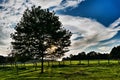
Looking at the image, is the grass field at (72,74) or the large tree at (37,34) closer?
the grass field at (72,74)

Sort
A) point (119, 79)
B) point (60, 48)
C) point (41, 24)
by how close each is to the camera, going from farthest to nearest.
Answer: point (60, 48), point (41, 24), point (119, 79)

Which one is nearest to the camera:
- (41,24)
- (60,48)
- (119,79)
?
(119,79)

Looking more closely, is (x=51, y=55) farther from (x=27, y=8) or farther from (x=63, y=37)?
(x=27, y=8)

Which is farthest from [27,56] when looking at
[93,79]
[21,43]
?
[93,79]

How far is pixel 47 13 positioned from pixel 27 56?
39.3ft

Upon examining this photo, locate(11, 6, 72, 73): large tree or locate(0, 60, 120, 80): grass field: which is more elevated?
locate(11, 6, 72, 73): large tree

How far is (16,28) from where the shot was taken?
72500 mm

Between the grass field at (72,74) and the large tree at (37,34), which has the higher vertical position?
the large tree at (37,34)

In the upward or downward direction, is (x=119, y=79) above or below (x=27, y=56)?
below

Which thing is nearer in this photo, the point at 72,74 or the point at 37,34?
the point at 72,74

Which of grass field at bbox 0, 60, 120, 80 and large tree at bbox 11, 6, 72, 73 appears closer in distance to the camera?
grass field at bbox 0, 60, 120, 80

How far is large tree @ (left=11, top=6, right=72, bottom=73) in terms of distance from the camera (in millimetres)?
70000

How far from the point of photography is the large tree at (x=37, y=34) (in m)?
70.0

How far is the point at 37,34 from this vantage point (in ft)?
229
